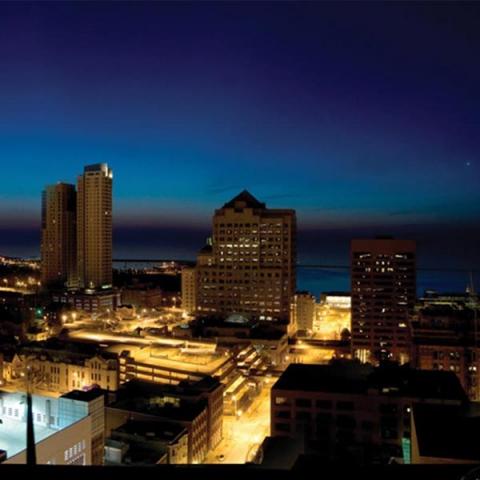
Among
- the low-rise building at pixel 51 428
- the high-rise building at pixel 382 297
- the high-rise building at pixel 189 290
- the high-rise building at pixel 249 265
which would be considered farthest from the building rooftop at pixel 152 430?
the high-rise building at pixel 189 290

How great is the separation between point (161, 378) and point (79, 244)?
56.9 feet

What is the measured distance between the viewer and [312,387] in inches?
339

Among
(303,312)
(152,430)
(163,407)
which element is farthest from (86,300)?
(152,430)

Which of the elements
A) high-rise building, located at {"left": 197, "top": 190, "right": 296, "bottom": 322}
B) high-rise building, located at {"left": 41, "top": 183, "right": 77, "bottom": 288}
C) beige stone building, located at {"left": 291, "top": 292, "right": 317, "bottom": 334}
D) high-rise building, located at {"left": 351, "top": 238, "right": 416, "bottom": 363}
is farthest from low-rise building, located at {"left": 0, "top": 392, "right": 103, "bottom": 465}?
high-rise building, located at {"left": 41, "top": 183, "right": 77, "bottom": 288}

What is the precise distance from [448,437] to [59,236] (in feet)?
91.1

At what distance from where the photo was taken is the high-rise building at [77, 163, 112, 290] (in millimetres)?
26844

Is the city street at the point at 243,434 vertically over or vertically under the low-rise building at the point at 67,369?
under

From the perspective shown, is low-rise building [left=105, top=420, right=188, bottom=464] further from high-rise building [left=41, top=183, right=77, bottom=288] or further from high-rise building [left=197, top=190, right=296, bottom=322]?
high-rise building [left=41, top=183, right=77, bottom=288]

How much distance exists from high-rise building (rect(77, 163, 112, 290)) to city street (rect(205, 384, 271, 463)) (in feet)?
54.6

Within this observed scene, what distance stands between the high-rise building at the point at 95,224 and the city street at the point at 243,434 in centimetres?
1664

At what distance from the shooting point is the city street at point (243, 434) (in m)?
8.86

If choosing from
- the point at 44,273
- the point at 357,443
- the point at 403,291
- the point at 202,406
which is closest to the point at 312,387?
the point at 357,443

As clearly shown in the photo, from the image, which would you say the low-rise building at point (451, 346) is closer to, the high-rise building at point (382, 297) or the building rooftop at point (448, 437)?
the high-rise building at point (382, 297)

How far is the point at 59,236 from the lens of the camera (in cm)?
2891
